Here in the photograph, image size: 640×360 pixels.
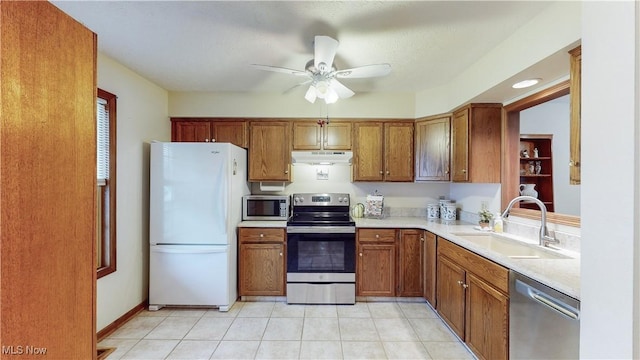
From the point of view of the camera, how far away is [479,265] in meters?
1.88

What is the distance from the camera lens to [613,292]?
2.20 feet

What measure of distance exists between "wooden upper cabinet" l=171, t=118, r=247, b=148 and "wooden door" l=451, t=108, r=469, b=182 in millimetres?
2456

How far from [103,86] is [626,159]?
321 cm

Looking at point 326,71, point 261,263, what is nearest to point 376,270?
point 261,263

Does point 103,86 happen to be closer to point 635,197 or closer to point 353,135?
point 353,135

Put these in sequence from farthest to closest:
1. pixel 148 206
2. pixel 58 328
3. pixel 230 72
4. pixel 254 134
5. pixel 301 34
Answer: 1. pixel 254 134
2. pixel 148 206
3. pixel 230 72
4. pixel 301 34
5. pixel 58 328

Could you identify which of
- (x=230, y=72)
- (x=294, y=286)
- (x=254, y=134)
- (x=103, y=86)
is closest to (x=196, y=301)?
(x=294, y=286)

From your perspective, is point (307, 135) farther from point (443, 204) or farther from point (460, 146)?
point (443, 204)

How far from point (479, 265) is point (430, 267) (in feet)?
3.07

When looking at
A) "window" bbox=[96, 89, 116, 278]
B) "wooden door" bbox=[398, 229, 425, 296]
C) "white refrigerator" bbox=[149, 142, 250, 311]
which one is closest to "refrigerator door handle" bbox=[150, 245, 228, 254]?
"white refrigerator" bbox=[149, 142, 250, 311]

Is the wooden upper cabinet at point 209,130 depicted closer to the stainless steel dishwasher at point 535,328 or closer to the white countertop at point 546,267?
the white countertop at point 546,267

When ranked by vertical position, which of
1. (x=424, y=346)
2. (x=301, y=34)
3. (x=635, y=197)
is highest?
(x=301, y=34)

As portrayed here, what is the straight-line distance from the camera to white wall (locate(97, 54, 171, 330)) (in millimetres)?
2359

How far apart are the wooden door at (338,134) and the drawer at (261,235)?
48.8 inches
